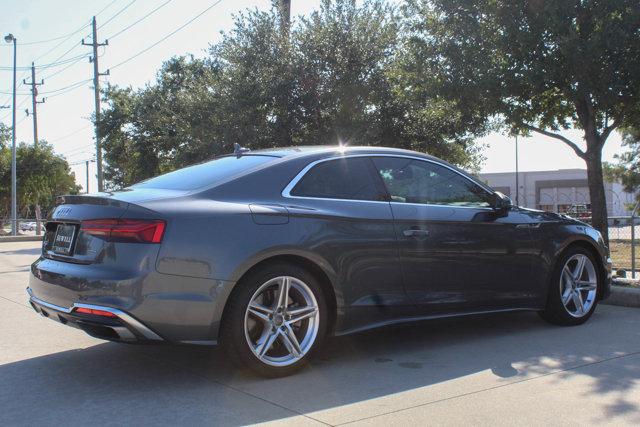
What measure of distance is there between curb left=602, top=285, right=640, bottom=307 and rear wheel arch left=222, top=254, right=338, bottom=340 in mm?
4424

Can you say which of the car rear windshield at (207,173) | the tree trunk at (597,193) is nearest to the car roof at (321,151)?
the car rear windshield at (207,173)

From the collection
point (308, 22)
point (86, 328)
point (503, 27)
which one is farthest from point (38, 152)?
point (86, 328)

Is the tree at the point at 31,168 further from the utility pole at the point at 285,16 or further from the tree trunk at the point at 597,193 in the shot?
the tree trunk at the point at 597,193

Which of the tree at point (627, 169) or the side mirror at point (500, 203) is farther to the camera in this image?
the tree at point (627, 169)

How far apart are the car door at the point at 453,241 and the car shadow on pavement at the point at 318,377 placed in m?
0.46

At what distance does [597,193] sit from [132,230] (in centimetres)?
735

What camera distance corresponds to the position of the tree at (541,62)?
7.93 metres

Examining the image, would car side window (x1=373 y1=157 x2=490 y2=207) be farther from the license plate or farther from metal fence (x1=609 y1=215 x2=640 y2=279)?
metal fence (x1=609 y1=215 x2=640 y2=279)

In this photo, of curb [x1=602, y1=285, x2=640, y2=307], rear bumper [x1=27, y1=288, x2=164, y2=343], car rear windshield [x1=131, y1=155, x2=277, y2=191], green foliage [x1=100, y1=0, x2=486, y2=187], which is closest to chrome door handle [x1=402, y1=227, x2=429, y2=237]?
car rear windshield [x1=131, y1=155, x2=277, y2=191]

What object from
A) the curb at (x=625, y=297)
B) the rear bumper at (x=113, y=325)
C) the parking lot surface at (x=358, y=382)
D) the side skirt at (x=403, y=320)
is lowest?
the parking lot surface at (x=358, y=382)

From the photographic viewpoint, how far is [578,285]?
20.5 feet

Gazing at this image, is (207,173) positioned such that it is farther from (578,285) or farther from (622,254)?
(622,254)

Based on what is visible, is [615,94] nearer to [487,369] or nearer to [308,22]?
[487,369]

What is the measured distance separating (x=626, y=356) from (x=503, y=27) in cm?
519
